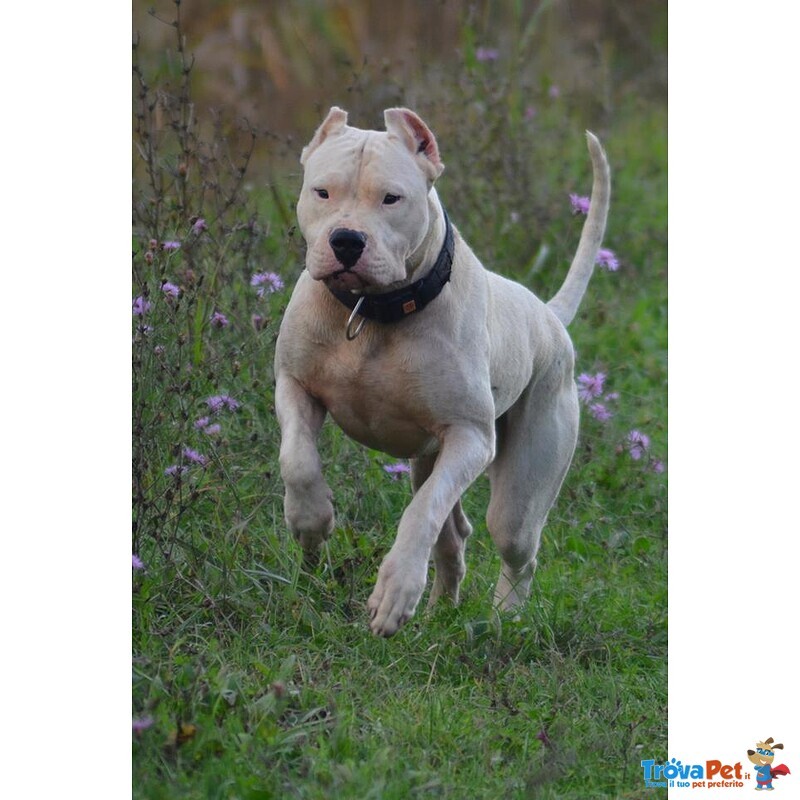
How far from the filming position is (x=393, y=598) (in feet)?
13.0

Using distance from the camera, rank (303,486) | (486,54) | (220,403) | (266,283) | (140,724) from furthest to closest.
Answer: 1. (486,54)
2. (266,283)
3. (220,403)
4. (303,486)
5. (140,724)

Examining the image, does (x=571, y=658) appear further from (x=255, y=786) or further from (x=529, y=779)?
(x=255, y=786)

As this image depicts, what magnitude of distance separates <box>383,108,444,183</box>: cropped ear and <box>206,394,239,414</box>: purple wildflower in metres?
1.39

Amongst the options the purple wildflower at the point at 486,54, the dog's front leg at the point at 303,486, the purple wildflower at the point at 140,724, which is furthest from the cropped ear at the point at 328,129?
the purple wildflower at the point at 486,54

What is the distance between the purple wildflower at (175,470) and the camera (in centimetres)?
475

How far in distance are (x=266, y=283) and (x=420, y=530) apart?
1983 mm

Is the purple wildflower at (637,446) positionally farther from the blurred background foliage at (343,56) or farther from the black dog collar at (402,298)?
the black dog collar at (402,298)

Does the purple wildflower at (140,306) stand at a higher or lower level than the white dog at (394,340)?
higher

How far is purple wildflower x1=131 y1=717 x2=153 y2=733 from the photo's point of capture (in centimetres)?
383

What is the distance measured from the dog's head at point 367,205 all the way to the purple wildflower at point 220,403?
1.23m

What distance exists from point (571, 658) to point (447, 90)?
4601 mm

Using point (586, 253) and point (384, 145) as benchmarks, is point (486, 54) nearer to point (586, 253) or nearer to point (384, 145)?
point (586, 253)

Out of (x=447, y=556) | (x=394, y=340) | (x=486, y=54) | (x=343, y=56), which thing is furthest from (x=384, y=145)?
(x=486, y=54)
